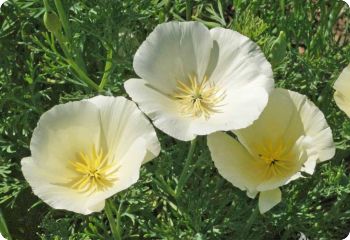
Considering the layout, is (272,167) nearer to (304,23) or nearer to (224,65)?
(224,65)

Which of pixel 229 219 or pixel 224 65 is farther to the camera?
pixel 229 219

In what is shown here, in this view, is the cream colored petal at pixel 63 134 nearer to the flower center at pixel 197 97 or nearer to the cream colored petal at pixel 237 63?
the flower center at pixel 197 97

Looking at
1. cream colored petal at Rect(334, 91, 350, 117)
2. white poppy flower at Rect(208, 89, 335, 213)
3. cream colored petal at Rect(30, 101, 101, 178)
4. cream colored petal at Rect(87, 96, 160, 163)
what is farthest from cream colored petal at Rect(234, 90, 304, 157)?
cream colored petal at Rect(30, 101, 101, 178)

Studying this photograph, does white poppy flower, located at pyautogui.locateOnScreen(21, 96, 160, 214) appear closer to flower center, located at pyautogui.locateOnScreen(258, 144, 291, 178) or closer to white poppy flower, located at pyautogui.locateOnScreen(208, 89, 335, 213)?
white poppy flower, located at pyautogui.locateOnScreen(208, 89, 335, 213)

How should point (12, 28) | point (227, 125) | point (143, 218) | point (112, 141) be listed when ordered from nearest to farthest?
point (227, 125) < point (112, 141) < point (143, 218) < point (12, 28)

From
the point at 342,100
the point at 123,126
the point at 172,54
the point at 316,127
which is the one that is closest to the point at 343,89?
the point at 342,100

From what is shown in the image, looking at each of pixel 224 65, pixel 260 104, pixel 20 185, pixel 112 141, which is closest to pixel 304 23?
pixel 224 65
